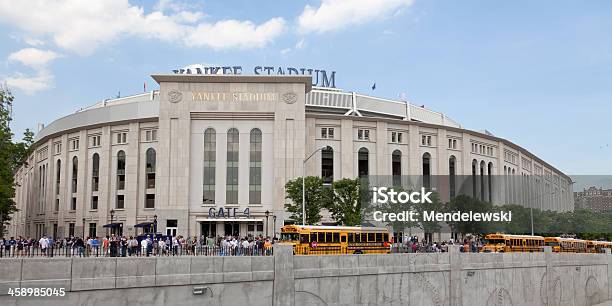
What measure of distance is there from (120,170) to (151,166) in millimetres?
5520

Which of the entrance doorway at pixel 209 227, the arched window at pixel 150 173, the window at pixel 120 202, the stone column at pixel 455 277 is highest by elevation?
the arched window at pixel 150 173

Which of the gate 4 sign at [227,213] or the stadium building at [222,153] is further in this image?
the stadium building at [222,153]

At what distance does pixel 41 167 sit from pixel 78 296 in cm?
9935

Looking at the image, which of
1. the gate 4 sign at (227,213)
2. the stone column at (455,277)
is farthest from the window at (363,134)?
the stone column at (455,277)

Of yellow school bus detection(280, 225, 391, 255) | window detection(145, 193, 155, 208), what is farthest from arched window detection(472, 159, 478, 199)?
yellow school bus detection(280, 225, 391, 255)

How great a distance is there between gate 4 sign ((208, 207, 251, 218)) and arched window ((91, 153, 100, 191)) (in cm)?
2203

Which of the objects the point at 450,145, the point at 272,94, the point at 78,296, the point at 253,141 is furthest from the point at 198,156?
the point at 78,296

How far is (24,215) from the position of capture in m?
122

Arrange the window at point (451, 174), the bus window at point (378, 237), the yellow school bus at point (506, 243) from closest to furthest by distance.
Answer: the bus window at point (378, 237) < the yellow school bus at point (506, 243) < the window at point (451, 174)

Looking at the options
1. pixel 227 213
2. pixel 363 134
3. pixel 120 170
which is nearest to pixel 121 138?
pixel 120 170

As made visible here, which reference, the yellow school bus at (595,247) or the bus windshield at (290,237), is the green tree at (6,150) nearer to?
the bus windshield at (290,237)

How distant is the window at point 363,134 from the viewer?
92188 millimetres

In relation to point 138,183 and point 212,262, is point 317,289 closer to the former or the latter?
point 212,262

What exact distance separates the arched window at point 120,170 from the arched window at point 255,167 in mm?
21046
